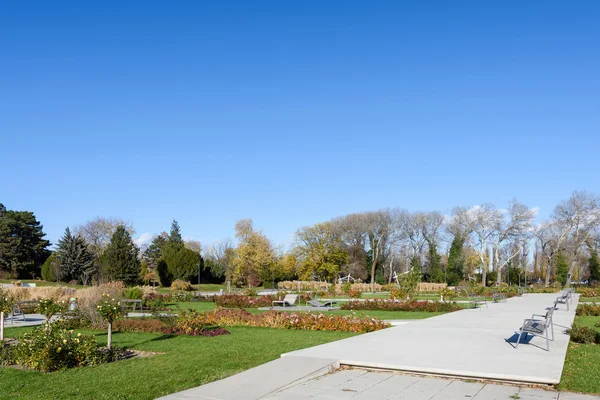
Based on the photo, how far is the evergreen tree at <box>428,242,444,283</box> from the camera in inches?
2322

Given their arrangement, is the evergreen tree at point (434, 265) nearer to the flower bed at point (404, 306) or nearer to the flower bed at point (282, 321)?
the flower bed at point (404, 306)

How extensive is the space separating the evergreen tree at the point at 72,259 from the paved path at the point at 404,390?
1854 inches

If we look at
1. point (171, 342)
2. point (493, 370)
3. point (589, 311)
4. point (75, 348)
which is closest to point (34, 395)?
point (75, 348)

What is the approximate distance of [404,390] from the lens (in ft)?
22.0

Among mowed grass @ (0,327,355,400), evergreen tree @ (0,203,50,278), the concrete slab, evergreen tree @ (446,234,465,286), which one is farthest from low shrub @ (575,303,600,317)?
evergreen tree @ (0,203,50,278)

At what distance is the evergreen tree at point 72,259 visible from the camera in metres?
50.0

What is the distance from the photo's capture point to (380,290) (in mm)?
45781

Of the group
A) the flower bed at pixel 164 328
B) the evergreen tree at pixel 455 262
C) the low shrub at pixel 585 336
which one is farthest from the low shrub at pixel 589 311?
the evergreen tree at pixel 455 262

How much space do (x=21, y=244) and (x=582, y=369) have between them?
58.1 meters

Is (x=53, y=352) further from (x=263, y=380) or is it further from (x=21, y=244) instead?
(x=21, y=244)

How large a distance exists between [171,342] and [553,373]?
769cm

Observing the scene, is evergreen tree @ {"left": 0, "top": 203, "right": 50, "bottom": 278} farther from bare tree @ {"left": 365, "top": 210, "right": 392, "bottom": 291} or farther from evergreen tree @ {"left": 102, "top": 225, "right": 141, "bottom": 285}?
bare tree @ {"left": 365, "top": 210, "right": 392, "bottom": 291}

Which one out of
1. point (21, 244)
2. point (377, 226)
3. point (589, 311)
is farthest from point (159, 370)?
point (377, 226)

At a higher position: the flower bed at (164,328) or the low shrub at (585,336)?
the low shrub at (585,336)
